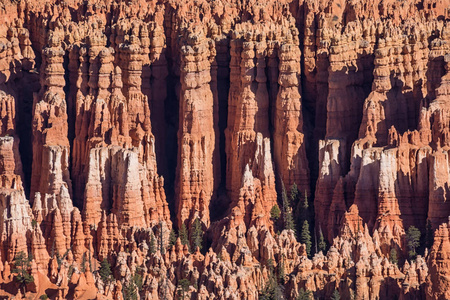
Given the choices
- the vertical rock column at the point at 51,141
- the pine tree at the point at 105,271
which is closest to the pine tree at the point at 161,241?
the pine tree at the point at 105,271

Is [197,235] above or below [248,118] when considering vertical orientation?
below

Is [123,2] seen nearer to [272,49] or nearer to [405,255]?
[272,49]

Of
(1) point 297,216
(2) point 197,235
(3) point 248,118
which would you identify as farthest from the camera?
(3) point 248,118

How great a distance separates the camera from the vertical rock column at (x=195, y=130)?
134 m

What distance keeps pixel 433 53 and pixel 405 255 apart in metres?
8.74

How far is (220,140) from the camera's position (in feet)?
447

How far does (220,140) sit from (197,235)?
696 centimetres

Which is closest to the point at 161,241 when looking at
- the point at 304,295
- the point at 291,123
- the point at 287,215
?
the point at 287,215

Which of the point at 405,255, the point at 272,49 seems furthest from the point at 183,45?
the point at 405,255

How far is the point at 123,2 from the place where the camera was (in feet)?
464

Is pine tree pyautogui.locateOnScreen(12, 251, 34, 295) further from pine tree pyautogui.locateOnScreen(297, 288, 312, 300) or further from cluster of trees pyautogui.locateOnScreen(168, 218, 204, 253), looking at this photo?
pine tree pyautogui.locateOnScreen(297, 288, 312, 300)

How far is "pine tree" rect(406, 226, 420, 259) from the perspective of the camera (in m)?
126

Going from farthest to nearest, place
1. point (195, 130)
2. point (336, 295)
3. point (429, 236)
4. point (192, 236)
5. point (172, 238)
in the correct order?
1. point (195, 130)
2. point (192, 236)
3. point (172, 238)
4. point (429, 236)
5. point (336, 295)

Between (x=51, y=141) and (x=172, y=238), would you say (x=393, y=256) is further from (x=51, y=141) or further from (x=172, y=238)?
(x=51, y=141)
